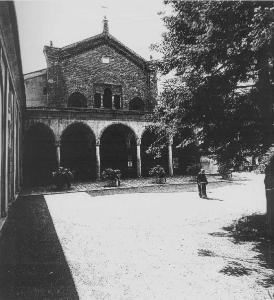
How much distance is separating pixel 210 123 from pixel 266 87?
147 cm

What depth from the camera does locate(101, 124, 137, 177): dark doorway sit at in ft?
85.9

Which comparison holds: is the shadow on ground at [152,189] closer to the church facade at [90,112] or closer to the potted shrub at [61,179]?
the potted shrub at [61,179]

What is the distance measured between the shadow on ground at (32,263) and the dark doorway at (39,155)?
44.6 ft

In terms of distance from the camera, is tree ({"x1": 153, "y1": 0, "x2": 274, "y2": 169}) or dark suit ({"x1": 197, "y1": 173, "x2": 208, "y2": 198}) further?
dark suit ({"x1": 197, "y1": 173, "x2": 208, "y2": 198})

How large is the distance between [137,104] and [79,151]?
7278 mm

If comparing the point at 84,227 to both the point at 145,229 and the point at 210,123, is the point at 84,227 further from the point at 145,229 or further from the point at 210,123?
the point at 210,123

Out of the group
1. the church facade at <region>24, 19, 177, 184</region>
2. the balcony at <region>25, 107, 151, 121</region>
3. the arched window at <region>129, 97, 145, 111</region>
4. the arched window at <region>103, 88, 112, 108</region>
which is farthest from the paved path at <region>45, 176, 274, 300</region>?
the arched window at <region>129, 97, 145, 111</region>

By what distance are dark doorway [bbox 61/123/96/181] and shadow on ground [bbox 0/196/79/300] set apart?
48.5 ft

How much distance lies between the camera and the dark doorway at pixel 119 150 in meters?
26.2

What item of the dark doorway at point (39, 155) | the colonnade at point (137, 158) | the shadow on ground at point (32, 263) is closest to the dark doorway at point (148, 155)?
the colonnade at point (137, 158)

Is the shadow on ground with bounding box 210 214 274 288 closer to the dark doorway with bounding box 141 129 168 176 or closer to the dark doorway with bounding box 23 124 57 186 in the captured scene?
the dark doorway with bounding box 23 124 57 186

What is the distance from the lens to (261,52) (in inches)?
270

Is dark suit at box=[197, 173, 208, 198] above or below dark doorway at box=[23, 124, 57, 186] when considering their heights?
below

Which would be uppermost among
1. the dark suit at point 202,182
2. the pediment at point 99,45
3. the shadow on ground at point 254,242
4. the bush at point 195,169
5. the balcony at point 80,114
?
the pediment at point 99,45
